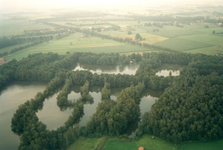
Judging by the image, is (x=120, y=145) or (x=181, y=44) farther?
(x=181, y=44)

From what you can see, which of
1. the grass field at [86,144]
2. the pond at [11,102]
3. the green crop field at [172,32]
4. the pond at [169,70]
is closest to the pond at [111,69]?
the pond at [169,70]

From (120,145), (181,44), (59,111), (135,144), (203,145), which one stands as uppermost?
(181,44)

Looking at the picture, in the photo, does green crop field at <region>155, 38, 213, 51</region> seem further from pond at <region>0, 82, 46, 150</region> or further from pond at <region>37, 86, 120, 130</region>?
pond at <region>0, 82, 46, 150</region>

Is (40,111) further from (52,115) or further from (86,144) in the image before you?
(86,144)

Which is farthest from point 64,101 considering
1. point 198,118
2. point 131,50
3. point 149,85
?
point 131,50

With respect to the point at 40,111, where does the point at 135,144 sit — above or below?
below

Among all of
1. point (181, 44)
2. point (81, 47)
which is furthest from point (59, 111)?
point (181, 44)
